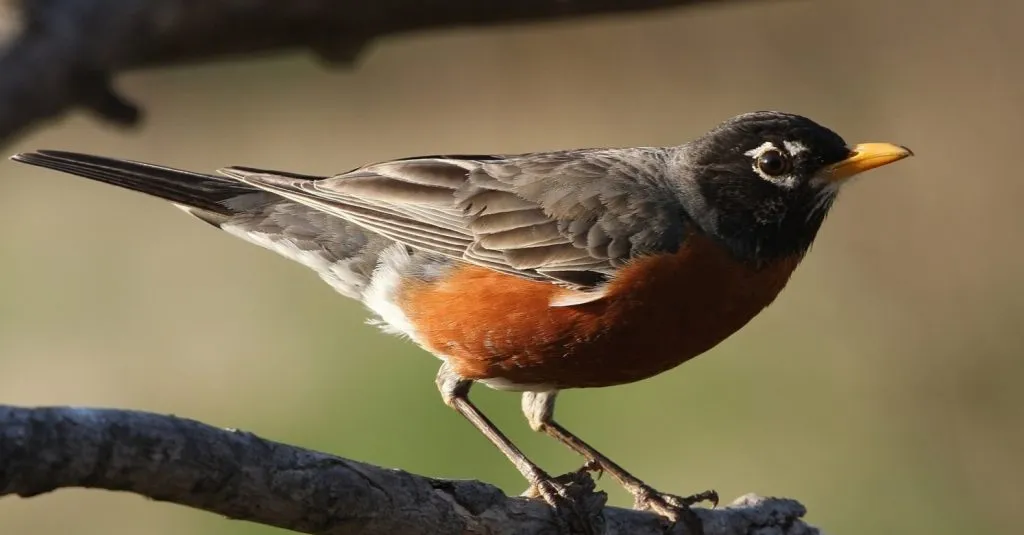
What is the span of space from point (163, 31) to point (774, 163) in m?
3.07

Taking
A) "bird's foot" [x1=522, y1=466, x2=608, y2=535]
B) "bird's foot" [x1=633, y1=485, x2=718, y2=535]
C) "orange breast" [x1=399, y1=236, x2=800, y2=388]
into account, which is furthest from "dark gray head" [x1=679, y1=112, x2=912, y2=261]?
"bird's foot" [x1=522, y1=466, x2=608, y2=535]

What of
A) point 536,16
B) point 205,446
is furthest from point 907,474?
point 205,446

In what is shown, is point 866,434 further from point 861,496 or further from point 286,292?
point 286,292

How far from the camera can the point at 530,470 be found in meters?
5.00

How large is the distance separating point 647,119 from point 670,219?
633 cm

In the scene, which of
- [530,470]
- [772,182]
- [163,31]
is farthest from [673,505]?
[163,31]

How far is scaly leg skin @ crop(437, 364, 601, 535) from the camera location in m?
4.59

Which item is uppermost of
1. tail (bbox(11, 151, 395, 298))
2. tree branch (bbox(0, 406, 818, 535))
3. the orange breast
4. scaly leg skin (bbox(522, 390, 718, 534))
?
tail (bbox(11, 151, 395, 298))

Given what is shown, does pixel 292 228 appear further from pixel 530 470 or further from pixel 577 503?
pixel 577 503

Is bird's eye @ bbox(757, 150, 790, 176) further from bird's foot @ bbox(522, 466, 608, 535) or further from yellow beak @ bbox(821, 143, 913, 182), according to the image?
bird's foot @ bbox(522, 466, 608, 535)

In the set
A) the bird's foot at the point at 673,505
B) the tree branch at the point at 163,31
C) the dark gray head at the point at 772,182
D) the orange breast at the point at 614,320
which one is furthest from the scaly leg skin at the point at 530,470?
the tree branch at the point at 163,31

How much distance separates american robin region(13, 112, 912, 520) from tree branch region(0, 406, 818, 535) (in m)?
0.89

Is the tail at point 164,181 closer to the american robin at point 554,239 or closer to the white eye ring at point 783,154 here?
the american robin at point 554,239

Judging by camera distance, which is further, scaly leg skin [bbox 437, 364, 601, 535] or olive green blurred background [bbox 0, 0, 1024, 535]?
olive green blurred background [bbox 0, 0, 1024, 535]
